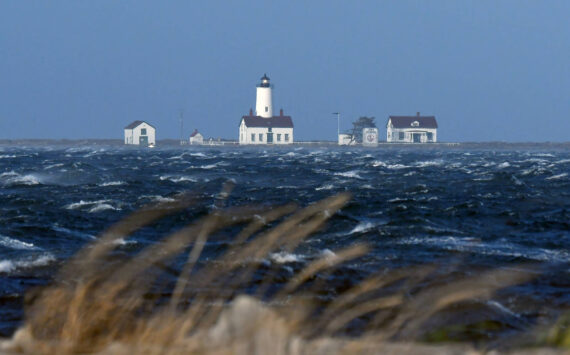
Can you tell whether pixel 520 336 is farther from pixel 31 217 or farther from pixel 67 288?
pixel 31 217

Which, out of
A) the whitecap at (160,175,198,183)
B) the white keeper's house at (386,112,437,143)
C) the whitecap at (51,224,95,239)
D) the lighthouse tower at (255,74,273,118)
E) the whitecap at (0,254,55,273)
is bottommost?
the whitecap at (160,175,198,183)

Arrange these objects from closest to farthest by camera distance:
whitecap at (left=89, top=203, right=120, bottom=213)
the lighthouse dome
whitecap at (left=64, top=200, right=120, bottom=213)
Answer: whitecap at (left=89, top=203, right=120, bottom=213), whitecap at (left=64, top=200, right=120, bottom=213), the lighthouse dome

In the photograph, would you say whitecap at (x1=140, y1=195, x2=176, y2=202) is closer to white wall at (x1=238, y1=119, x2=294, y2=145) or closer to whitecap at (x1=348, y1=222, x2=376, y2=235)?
whitecap at (x1=348, y1=222, x2=376, y2=235)

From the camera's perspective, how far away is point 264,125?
117562mm

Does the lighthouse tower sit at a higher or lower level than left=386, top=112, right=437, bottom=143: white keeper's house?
higher

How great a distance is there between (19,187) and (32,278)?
17487 millimetres

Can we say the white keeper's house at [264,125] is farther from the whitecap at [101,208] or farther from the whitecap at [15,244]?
the whitecap at [15,244]

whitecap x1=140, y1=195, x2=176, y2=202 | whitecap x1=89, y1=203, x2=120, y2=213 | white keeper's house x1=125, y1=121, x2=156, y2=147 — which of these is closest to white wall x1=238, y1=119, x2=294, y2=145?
white keeper's house x1=125, y1=121, x2=156, y2=147

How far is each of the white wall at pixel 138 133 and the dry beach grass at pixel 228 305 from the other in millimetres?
116141

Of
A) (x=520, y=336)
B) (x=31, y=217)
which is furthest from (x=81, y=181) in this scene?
(x=520, y=336)

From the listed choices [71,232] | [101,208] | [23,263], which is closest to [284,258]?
[23,263]

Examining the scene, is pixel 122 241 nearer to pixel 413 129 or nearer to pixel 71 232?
pixel 71 232

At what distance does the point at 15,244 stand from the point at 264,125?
104543 millimetres

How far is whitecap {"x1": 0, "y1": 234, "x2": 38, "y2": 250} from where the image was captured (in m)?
13.0
